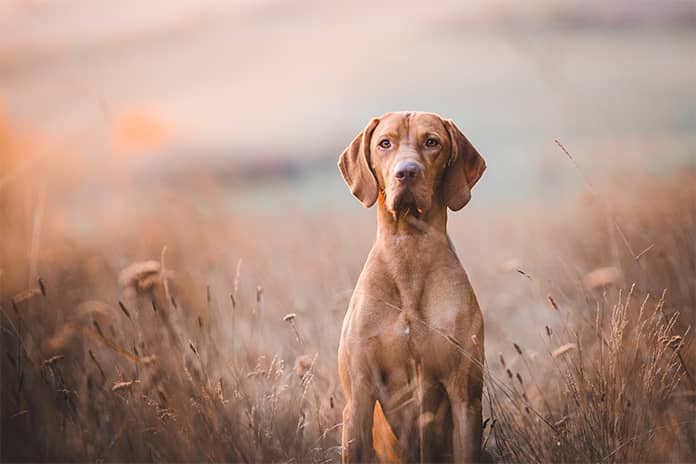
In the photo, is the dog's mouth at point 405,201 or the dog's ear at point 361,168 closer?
the dog's mouth at point 405,201

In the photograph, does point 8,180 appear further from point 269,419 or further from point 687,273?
point 687,273

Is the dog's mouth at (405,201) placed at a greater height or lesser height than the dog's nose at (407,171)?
lesser

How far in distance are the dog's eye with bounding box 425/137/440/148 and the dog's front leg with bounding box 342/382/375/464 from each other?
1.23 meters

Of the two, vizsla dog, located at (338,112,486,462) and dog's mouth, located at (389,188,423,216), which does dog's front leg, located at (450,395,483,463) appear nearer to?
vizsla dog, located at (338,112,486,462)

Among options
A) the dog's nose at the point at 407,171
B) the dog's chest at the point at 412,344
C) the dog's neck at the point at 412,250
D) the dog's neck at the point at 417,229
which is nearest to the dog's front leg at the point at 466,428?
the dog's chest at the point at 412,344

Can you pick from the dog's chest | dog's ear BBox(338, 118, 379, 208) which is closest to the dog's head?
dog's ear BBox(338, 118, 379, 208)

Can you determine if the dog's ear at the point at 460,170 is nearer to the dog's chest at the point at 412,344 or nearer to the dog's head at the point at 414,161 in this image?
the dog's head at the point at 414,161

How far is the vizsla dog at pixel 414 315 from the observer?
427 centimetres

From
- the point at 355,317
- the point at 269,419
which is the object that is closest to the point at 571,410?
the point at 355,317

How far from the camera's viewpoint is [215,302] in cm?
608

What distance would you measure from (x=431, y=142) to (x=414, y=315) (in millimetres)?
871

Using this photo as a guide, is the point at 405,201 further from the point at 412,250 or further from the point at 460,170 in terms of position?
the point at 460,170

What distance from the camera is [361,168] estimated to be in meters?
4.56

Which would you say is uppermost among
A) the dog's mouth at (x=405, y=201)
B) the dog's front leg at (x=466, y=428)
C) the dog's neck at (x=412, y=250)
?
the dog's mouth at (x=405, y=201)
